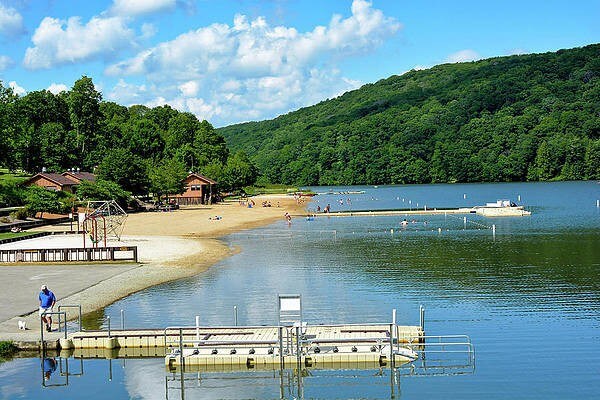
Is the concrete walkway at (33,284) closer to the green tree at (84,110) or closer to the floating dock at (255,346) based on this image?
the floating dock at (255,346)

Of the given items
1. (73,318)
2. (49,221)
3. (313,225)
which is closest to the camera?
(73,318)

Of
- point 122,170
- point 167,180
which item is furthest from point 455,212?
point 122,170

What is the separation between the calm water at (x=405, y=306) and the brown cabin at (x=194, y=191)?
59.4 m

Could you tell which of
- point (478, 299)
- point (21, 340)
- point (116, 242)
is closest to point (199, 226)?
point (116, 242)

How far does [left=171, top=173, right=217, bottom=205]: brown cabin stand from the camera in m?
131

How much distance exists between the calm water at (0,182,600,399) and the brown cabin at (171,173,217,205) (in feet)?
195

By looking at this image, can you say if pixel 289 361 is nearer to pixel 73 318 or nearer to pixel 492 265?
pixel 73 318

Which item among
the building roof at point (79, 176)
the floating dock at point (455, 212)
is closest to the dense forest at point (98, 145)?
the building roof at point (79, 176)

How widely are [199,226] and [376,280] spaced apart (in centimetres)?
4240

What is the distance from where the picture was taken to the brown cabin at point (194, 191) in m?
131

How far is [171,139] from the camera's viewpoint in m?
170

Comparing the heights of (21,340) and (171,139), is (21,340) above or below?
below

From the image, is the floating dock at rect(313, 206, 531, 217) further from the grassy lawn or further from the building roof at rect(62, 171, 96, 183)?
the grassy lawn

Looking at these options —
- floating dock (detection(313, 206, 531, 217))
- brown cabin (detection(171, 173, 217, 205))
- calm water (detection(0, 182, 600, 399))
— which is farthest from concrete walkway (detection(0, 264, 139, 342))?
brown cabin (detection(171, 173, 217, 205))
